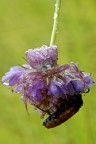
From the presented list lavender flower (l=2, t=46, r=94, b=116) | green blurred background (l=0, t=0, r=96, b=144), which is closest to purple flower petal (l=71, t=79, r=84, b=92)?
lavender flower (l=2, t=46, r=94, b=116)

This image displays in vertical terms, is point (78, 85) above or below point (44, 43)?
below

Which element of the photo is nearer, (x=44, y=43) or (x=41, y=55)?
(x=41, y=55)

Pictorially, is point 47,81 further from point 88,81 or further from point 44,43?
point 44,43

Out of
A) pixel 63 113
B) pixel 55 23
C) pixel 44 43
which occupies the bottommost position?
pixel 63 113

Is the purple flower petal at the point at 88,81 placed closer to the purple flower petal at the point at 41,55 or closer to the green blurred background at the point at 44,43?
the purple flower petal at the point at 41,55

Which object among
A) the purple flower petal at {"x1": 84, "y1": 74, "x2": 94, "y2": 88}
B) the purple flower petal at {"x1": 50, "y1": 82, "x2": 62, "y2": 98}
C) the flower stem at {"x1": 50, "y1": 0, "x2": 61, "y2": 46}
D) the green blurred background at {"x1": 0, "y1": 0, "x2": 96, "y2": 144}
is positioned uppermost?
the green blurred background at {"x1": 0, "y1": 0, "x2": 96, "y2": 144}

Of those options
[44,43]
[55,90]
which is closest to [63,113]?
[55,90]

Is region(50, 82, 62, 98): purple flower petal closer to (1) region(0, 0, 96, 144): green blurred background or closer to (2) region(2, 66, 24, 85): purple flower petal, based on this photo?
(2) region(2, 66, 24, 85): purple flower petal

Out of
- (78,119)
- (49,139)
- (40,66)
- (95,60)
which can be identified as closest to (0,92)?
(95,60)

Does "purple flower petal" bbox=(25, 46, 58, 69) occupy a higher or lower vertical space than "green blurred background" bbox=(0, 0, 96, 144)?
lower
